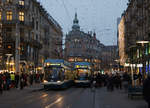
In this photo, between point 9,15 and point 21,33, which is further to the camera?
point 21,33

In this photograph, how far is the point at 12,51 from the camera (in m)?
55.6

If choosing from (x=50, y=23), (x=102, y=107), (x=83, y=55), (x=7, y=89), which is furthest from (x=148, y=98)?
(x=83, y=55)

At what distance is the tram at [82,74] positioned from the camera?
39.5 metres

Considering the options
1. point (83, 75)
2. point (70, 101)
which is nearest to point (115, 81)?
point (83, 75)

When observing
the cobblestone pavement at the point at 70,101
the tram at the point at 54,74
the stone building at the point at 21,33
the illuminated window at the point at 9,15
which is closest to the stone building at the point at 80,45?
the stone building at the point at 21,33

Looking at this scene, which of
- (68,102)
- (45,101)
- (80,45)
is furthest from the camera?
(80,45)

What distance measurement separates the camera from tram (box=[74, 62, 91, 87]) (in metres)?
39.5

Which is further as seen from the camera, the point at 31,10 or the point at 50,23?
the point at 50,23

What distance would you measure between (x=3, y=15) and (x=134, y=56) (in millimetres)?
Result: 24264

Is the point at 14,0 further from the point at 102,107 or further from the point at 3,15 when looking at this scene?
the point at 102,107

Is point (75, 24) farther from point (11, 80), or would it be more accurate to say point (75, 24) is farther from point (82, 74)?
point (11, 80)

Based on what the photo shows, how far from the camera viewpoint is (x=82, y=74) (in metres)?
39.7

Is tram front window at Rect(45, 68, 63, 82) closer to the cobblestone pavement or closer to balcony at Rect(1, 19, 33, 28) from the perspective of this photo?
the cobblestone pavement

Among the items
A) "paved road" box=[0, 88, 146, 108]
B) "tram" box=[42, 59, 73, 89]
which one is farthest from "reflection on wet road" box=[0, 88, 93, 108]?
"tram" box=[42, 59, 73, 89]
